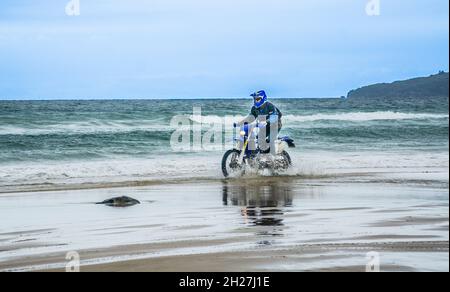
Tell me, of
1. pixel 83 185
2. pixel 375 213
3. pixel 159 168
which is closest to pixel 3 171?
pixel 159 168

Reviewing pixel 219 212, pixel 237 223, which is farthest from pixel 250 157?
pixel 237 223

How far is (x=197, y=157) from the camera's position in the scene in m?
23.2

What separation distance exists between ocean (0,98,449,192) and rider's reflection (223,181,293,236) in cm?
260

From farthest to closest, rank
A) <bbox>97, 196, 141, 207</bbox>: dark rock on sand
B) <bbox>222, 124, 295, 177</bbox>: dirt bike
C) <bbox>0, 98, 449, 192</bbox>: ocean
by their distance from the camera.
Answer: <bbox>0, 98, 449, 192</bbox>: ocean, <bbox>222, 124, 295, 177</bbox>: dirt bike, <bbox>97, 196, 141, 207</bbox>: dark rock on sand

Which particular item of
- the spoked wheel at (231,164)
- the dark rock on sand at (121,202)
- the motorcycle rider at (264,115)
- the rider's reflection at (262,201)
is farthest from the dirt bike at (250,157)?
the dark rock on sand at (121,202)

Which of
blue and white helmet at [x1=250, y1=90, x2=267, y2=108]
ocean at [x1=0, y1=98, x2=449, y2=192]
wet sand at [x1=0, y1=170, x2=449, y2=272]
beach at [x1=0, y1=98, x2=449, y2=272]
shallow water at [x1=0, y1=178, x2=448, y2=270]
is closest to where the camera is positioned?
wet sand at [x1=0, y1=170, x2=449, y2=272]

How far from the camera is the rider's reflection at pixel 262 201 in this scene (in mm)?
9367

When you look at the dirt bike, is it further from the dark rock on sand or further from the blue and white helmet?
the dark rock on sand

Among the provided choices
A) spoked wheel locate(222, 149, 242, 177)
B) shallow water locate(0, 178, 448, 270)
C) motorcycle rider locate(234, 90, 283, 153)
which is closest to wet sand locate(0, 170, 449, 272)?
shallow water locate(0, 178, 448, 270)

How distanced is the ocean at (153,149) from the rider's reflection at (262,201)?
2599 mm

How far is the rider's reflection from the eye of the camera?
9367 millimetres

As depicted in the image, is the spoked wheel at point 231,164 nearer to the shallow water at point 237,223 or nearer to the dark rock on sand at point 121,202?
the shallow water at point 237,223

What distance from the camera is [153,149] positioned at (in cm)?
2769
